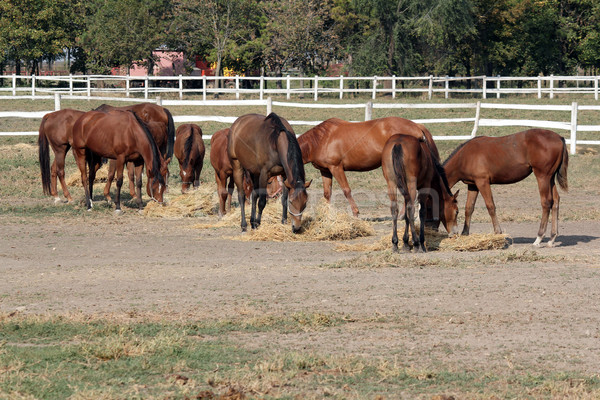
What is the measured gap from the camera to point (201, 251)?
11367 mm

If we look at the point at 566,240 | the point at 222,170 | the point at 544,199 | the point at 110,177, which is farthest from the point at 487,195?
the point at 110,177

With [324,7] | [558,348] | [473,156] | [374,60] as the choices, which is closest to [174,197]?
[473,156]

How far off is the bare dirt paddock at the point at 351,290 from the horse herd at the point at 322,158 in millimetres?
834

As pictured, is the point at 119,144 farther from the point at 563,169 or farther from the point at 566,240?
the point at 566,240

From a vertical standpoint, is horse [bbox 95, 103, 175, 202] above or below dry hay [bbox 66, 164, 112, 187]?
above

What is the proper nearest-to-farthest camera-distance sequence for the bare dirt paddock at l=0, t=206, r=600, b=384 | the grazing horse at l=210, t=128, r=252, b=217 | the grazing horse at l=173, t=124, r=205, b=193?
the bare dirt paddock at l=0, t=206, r=600, b=384, the grazing horse at l=210, t=128, r=252, b=217, the grazing horse at l=173, t=124, r=205, b=193

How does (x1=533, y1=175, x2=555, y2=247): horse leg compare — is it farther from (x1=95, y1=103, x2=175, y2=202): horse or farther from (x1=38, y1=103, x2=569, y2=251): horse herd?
(x1=95, y1=103, x2=175, y2=202): horse

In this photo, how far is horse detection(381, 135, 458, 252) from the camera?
10.9m

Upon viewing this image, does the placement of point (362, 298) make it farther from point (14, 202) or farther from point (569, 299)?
point (14, 202)

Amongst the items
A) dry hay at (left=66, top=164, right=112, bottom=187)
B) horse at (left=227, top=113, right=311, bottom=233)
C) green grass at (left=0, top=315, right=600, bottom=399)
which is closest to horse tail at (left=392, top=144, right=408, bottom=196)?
horse at (left=227, top=113, right=311, bottom=233)

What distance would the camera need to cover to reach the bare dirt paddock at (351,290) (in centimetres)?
664

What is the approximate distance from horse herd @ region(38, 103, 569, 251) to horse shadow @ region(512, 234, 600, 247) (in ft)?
1.43

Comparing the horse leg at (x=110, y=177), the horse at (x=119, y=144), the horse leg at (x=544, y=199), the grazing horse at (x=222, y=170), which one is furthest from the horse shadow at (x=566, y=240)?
the horse leg at (x=110, y=177)

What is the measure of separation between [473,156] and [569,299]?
4106mm
